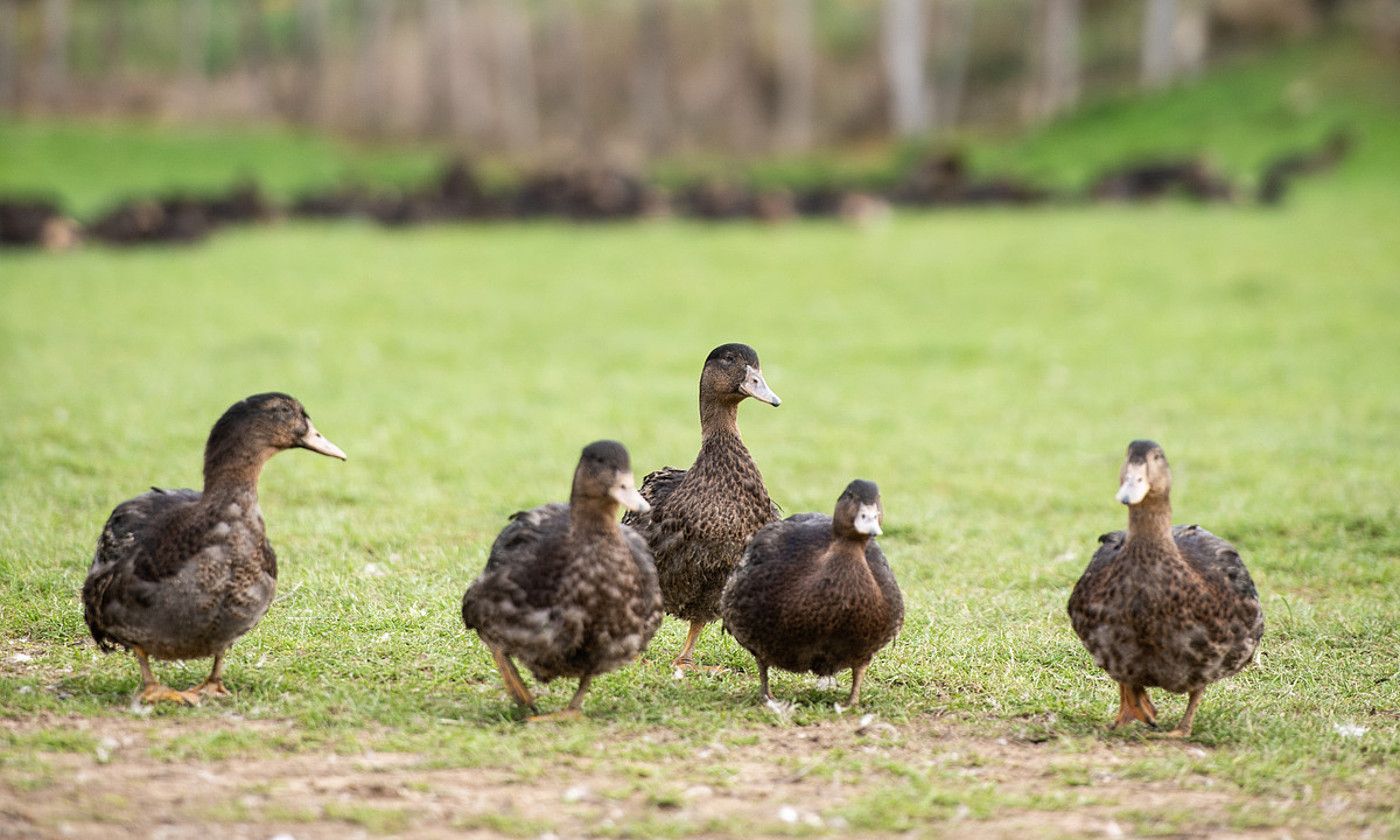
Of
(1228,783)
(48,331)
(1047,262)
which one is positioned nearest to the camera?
(1228,783)

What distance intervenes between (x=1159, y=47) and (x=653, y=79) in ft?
42.3

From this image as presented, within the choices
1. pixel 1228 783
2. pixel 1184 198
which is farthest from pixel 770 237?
pixel 1228 783

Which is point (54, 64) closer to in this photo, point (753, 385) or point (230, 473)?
point (753, 385)

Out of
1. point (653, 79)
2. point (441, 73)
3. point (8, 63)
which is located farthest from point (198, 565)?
point (8, 63)

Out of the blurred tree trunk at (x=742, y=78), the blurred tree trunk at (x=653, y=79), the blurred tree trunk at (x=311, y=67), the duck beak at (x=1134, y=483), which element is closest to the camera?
the duck beak at (x=1134, y=483)

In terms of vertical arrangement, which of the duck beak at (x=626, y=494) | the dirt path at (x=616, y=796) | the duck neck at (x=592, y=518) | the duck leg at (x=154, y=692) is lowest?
the dirt path at (x=616, y=796)

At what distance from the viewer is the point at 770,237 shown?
2581cm

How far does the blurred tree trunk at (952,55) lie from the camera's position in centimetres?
4097

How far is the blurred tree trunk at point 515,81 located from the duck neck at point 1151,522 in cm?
3631

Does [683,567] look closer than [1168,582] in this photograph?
No

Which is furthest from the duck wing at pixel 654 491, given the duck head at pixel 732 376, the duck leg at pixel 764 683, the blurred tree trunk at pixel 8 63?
the blurred tree trunk at pixel 8 63

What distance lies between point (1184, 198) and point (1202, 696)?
868 inches

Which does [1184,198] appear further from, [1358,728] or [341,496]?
[1358,728]

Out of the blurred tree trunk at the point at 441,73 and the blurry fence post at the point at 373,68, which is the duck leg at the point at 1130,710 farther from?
the blurry fence post at the point at 373,68
